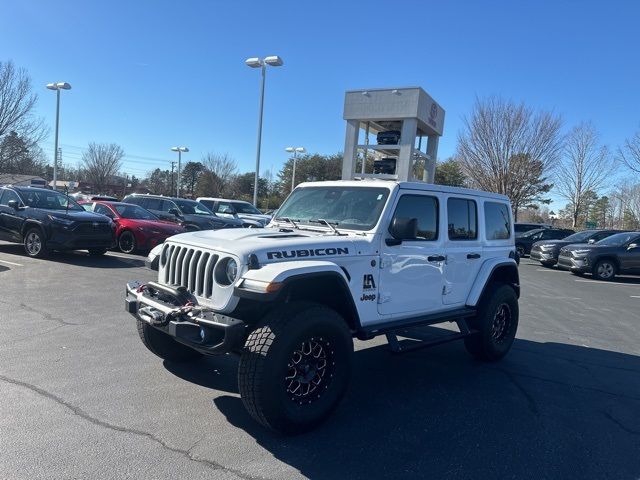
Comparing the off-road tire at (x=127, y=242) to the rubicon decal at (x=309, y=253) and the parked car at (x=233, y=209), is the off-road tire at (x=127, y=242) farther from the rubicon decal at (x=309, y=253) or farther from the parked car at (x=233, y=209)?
the rubicon decal at (x=309, y=253)

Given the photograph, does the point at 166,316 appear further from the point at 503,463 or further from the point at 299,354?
the point at 503,463

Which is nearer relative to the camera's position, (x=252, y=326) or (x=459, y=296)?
(x=252, y=326)

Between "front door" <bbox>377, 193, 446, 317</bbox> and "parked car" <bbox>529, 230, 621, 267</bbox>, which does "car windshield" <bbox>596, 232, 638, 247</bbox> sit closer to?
"parked car" <bbox>529, 230, 621, 267</bbox>

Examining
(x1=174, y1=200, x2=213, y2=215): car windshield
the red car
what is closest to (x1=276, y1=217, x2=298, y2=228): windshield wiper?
the red car

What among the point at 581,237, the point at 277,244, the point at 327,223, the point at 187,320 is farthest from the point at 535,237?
the point at 187,320

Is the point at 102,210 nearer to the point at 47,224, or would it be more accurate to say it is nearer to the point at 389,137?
the point at 47,224

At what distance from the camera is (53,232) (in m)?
10.7

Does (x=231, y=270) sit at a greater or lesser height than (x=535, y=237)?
greater

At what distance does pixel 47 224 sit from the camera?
10.7 metres

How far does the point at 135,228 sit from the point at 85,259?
5.40 ft

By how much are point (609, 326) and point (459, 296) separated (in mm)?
4627

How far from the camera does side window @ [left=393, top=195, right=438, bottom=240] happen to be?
467cm

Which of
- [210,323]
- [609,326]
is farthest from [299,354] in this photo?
[609,326]

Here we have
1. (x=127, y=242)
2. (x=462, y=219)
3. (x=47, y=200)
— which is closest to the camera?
(x=462, y=219)
